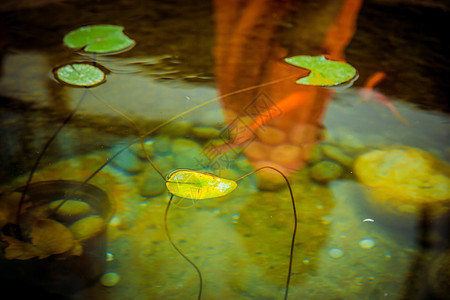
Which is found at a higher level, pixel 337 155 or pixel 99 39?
pixel 99 39

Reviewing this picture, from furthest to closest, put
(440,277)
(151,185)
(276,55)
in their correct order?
(276,55) → (151,185) → (440,277)

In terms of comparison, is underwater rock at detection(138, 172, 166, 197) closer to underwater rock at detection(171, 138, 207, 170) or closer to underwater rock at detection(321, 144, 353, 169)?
underwater rock at detection(171, 138, 207, 170)

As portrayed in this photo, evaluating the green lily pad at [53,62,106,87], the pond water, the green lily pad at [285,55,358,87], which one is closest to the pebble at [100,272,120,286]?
the pond water

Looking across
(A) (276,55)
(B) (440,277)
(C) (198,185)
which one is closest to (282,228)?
(C) (198,185)

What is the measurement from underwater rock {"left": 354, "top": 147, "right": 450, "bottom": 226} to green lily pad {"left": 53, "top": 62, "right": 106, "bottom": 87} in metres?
0.92

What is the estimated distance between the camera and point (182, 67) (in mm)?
1357

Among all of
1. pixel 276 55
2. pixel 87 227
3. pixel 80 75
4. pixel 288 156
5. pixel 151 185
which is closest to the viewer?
pixel 87 227

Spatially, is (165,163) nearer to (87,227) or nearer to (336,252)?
(87,227)

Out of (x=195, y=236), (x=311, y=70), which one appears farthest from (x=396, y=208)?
(x=311, y=70)

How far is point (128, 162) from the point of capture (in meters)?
1.00

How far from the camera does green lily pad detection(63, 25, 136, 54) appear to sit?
141cm

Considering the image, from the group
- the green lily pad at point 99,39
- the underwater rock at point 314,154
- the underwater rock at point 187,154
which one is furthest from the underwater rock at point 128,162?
the green lily pad at point 99,39

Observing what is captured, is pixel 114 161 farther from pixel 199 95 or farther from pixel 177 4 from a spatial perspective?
pixel 177 4

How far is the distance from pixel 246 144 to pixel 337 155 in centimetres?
27
